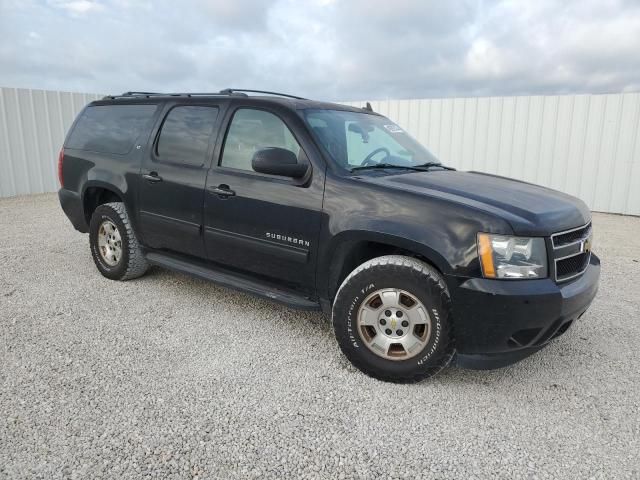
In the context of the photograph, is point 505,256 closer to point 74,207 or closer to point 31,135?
point 74,207

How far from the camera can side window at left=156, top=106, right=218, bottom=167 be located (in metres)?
3.89

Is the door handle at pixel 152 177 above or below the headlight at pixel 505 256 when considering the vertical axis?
above

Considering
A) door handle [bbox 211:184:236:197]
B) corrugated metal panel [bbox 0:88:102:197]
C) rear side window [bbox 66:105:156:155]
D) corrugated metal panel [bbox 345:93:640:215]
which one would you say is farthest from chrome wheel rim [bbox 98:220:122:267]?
corrugated metal panel [bbox 345:93:640:215]

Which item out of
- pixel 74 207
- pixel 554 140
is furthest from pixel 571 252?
pixel 554 140

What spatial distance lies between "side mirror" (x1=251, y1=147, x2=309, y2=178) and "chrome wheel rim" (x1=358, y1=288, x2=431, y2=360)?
98 cm

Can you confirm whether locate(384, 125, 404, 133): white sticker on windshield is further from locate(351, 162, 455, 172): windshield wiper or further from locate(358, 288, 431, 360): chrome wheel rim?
locate(358, 288, 431, 360): chrome wheel rim

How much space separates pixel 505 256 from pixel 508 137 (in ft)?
28.6

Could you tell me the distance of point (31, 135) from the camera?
11219mm

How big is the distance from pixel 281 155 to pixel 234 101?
95cm

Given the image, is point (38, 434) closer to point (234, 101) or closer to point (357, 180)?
point (357, 180)

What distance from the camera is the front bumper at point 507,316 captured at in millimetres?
2574

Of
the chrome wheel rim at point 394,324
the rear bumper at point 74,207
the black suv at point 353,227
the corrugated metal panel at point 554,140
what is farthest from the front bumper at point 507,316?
the corrugated metal panel at point 554,140

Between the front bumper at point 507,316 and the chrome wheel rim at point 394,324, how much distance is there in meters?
0.23

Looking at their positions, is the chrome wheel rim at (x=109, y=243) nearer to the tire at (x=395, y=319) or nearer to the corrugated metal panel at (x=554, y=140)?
the tire at (x=395, y=319)
